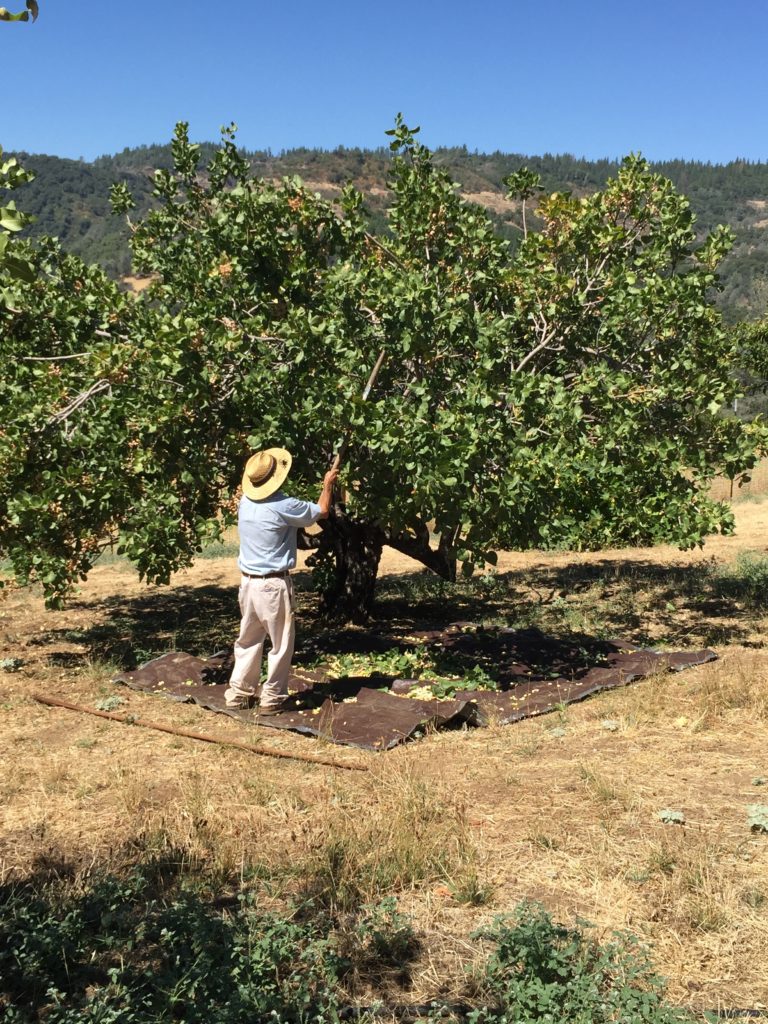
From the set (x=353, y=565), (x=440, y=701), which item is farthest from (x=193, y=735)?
(x=353, y=565)

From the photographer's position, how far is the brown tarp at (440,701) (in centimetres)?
Answer: 696

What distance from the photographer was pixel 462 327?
8.37 metres

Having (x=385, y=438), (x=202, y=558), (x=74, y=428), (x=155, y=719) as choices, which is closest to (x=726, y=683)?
(x=385, y=438)

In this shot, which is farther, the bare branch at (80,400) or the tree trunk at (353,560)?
the tree trunk at (353,560)

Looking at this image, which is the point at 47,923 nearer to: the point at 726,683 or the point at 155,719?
the point at 155,719

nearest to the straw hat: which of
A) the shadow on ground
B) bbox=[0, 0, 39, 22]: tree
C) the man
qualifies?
the man

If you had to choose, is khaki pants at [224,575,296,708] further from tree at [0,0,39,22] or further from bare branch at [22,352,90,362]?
tree at [0,0,39,22]

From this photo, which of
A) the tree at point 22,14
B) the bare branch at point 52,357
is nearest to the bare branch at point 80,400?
the bare branch at point 52,357

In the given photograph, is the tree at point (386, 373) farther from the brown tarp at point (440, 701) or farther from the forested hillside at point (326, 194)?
the forested hillside at point (326, 194)

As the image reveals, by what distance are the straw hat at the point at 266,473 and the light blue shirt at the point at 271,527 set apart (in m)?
0.08

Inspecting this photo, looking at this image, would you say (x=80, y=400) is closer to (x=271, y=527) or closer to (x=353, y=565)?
(x=271, y=527)

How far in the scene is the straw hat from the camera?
23.8ft

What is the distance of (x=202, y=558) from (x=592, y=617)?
932cm

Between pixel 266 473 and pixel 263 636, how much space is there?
1358 mm
